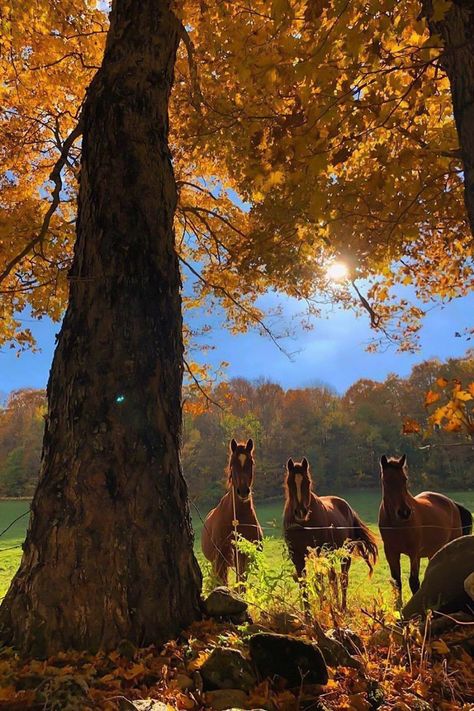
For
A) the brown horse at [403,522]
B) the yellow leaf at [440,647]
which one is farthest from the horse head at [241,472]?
the yellow leaf at [440,647]

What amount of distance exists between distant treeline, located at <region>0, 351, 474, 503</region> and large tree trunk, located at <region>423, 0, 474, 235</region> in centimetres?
3679

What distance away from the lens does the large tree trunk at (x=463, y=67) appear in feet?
9.27

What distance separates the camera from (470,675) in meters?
2.74

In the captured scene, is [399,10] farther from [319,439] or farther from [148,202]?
[319,439]

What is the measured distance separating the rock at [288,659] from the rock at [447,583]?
5.38ft

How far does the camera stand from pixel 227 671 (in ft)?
8.84

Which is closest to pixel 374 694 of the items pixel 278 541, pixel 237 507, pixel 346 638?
pixel 346 638

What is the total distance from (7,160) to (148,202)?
23.6ft

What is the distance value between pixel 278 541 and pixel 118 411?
3.26m

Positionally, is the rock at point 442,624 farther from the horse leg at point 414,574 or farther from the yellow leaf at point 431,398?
the horse leg at point 414,574

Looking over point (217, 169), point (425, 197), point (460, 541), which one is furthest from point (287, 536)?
point (217, 169)

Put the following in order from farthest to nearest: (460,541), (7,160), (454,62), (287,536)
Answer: (7,160) < (287,536) < (460,541) < (454,62)

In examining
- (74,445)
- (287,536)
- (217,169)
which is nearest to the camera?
(74,445)

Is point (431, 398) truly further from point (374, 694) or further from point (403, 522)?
point (403, 522)
